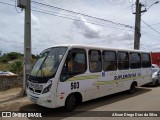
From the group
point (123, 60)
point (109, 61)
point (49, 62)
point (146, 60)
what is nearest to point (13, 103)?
point (49, 62)

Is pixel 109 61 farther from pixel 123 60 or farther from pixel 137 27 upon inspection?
pixel 137 27

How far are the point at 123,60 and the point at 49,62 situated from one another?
4.75 m

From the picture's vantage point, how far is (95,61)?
9.65m

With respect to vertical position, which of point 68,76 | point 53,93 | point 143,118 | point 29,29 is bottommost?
point 143,118

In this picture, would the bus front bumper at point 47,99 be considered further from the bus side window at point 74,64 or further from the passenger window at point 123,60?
the passenger window at point 123,60

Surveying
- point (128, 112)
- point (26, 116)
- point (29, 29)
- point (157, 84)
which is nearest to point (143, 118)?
point (128, 112)

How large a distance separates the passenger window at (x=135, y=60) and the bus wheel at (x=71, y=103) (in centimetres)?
493

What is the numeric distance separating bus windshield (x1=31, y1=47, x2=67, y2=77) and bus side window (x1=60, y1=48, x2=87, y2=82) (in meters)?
0.32

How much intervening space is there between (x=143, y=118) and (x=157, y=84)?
31.4 ft

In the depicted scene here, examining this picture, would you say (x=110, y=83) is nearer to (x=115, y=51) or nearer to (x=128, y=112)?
(x=115, y=51)

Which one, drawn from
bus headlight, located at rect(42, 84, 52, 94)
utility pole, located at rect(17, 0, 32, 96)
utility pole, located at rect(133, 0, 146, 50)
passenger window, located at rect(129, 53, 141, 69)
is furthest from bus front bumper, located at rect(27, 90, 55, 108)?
utility pole, located at rect(133, 0, 146, 50)

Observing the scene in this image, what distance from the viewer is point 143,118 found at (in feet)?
24.6

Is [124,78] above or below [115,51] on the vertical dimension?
below

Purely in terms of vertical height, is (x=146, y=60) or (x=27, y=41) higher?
(x=27, y=41)
